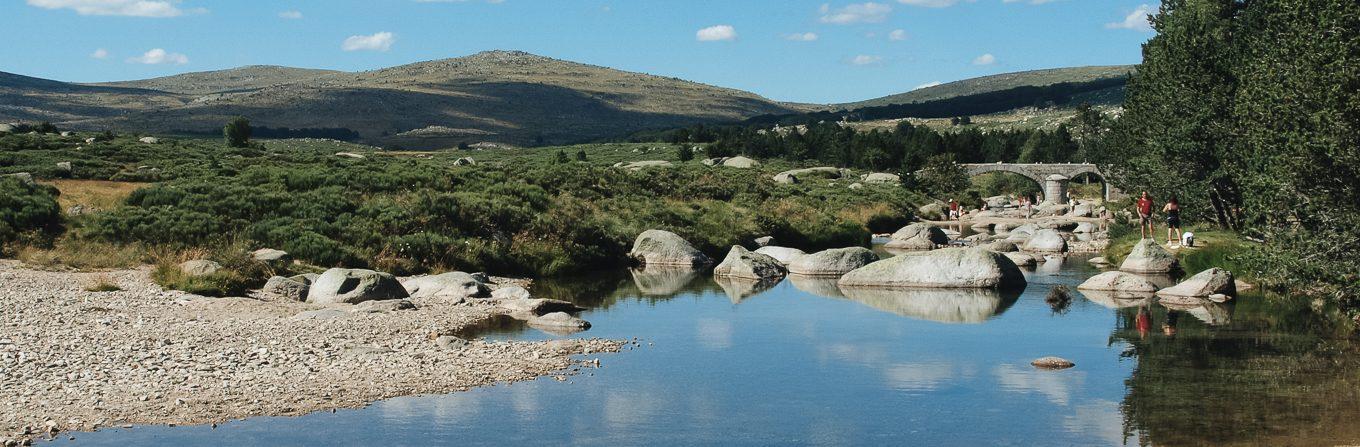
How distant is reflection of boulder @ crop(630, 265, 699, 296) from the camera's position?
3688 centimetres

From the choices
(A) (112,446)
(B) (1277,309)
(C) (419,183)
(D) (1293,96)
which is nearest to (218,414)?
(A) (112,446)

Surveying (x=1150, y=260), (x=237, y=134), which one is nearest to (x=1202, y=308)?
(x=1150, y=260)

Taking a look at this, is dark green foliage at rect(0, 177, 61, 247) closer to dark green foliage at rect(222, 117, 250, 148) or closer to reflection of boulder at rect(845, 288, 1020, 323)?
reflection of boulder at rect(845, 288, 1020, 323)

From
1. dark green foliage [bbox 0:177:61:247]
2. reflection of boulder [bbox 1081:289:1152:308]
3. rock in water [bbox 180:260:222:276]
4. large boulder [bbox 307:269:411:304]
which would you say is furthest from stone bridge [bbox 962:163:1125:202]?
rock in water [bbox 180:260:222:276]

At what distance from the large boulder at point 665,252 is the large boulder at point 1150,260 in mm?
15105

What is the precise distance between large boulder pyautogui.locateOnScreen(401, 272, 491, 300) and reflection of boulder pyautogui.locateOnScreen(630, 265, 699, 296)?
240 inches

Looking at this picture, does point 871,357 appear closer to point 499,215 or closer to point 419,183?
point 499,215

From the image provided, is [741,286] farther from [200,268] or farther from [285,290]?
[200,268]

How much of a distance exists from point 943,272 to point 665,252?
12873 mm

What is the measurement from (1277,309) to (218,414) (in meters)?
25.0

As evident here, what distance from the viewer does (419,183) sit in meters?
51.3

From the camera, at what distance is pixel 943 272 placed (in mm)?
35719

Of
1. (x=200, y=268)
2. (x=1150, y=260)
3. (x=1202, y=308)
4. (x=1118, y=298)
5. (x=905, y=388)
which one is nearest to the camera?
(x=905, y=388)

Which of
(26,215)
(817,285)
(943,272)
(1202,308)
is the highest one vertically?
(26,215)
